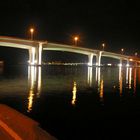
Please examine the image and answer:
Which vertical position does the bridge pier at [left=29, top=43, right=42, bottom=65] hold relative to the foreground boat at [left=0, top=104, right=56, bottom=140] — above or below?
above

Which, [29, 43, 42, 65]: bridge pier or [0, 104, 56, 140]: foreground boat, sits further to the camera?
[29, 43, 42, 65]: bridge pier

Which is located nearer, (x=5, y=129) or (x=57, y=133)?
(x=5, y=129)

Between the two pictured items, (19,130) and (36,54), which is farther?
(36,54)

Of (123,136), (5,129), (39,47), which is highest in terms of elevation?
(39,47)

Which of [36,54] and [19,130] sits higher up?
[36,54]

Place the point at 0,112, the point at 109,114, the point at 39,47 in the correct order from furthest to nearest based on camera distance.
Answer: the point at 39,47 < the point at 109,114 < the point at 0,112

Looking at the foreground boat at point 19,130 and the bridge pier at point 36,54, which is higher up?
the bridge pier at point 36,54

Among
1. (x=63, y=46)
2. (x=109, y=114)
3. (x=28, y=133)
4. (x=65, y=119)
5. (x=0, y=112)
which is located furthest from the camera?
(x=63, y=46)

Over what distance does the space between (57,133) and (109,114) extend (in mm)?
7174

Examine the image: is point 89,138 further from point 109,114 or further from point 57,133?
point 109,114

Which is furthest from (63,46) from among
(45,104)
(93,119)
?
(93,119)

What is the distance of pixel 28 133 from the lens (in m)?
7.91

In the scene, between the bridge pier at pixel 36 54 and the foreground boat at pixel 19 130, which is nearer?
the foreground boat at pixel 19 130

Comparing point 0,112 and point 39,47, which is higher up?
point 39,47
